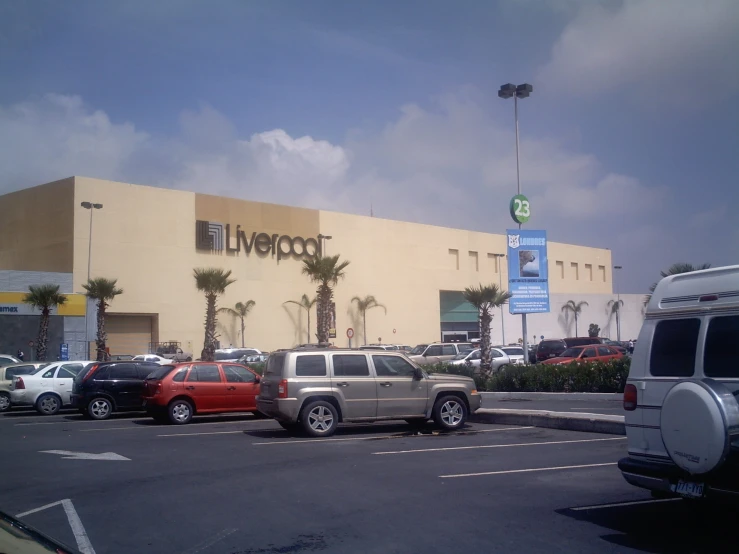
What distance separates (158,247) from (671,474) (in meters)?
49.4

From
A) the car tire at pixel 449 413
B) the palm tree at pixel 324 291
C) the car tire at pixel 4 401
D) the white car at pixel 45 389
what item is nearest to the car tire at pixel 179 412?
the white car at pixel 45 389

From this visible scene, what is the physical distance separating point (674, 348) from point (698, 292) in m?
0.60

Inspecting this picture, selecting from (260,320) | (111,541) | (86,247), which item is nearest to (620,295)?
(260,320)

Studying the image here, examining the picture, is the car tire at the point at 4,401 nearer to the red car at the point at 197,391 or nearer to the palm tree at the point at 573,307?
the red car at the point at 197,391

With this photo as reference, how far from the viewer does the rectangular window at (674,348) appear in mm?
6891

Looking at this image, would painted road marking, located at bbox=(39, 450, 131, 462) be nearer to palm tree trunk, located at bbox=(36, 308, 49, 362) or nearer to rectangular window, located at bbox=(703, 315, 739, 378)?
rectangular window, located at bbox=(703, 315, 739, 378)

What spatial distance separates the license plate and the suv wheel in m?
17.0

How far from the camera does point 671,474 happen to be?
6.70 m

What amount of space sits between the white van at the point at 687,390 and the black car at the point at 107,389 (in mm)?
15775

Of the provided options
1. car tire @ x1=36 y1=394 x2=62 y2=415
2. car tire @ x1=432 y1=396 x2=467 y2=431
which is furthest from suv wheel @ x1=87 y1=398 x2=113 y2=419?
car tire @ x1=432 y1=396 x2=467 y2=431

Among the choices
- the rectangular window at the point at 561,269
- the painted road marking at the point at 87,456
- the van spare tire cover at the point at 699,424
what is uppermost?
the rectangular window at the point at 561,269

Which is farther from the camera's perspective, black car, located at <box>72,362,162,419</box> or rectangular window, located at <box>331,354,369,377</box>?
black car, located at <box>72,362,162,419</box>

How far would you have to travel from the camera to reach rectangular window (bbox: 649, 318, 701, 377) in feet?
22.6

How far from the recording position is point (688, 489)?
6.46 m
